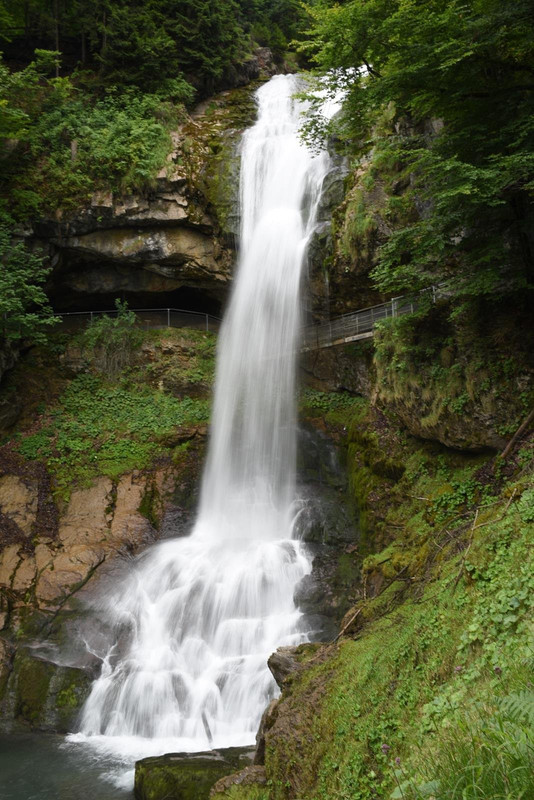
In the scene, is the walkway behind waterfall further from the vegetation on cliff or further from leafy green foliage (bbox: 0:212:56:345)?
leafy green foliage (bbox: 0:212:56:345)

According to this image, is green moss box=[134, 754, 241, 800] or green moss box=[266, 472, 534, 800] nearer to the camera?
green moss box=[266, 472, 534, 800]

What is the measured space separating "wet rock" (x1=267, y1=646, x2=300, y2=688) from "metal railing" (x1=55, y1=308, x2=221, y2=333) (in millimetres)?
12321

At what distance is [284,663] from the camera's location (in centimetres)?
652

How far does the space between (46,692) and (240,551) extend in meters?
4.37

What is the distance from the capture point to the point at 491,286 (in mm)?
7113

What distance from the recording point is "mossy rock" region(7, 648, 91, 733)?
8.92 m

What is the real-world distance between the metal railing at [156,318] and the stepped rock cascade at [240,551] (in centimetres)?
157

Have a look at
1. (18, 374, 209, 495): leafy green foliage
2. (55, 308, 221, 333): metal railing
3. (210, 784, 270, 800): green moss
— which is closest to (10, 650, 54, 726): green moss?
(18, 374, 209, 495): leafy green foliage

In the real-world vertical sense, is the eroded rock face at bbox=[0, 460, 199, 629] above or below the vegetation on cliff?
below

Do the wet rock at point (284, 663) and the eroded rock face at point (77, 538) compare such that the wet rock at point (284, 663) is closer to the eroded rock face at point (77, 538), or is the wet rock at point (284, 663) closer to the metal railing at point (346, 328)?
the eroded rock face at point (77, 538)

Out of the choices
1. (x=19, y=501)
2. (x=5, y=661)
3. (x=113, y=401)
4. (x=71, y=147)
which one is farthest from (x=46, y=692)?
(x=71, y=147)

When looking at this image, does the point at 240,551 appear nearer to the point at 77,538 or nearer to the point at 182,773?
the point at 77,538

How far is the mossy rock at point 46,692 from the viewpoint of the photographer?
892cm

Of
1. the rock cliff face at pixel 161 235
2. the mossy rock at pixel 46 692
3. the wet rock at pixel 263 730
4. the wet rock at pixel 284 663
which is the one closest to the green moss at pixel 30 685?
the mossy rock at pixel 46 692
